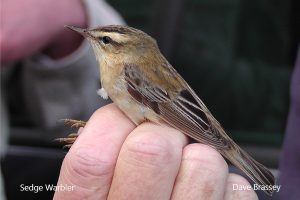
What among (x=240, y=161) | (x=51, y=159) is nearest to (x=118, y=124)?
(x=240, y=161)

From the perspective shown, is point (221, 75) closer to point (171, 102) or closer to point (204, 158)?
point (171, 102)

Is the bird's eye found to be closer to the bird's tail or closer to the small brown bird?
the small brown bird

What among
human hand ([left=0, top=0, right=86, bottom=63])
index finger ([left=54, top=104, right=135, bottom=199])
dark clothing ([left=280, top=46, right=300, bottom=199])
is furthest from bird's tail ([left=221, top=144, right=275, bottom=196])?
human hand ([left=0, top=0, right=86, bottom=63])

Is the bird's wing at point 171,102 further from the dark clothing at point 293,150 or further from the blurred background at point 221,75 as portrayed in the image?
the blurred background at point 221,75

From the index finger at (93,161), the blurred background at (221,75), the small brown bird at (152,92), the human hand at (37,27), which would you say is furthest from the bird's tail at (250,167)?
the blurred background at (221,75)

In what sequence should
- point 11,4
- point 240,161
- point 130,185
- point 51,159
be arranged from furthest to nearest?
point 51,159 < point 11,4 < point 240,161 < point 130,185

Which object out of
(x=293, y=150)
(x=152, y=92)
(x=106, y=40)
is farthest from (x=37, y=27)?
(x=293, y=150)

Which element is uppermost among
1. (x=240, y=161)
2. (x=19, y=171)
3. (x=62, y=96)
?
(x=240, y=161)

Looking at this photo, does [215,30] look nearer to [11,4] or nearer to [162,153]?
[11,4]
